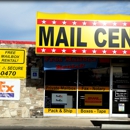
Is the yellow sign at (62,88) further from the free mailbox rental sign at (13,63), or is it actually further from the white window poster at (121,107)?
the white window poster at (121,107)

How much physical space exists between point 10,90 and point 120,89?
4.86 m

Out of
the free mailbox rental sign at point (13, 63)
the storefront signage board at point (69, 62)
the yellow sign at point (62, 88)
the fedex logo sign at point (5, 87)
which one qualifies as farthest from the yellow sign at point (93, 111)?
the fedex logo sign at point (5, 87)

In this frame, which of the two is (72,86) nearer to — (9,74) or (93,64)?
(93,64)

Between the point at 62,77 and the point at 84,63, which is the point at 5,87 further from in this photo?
the point at 84,63

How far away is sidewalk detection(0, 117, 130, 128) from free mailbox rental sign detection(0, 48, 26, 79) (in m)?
1.92

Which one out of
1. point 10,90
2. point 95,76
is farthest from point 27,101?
point 95,76

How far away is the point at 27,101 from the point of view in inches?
495

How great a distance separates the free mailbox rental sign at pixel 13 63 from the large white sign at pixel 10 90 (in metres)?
0.22

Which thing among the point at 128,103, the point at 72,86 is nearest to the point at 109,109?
the point at 128,103

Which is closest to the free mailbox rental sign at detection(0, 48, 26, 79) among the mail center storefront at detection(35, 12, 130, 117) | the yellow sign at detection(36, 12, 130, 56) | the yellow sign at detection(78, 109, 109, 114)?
the mail center storefront at detection(35, 12, 130, 117)

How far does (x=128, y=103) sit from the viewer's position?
12922mm

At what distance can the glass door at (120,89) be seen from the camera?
506 inches

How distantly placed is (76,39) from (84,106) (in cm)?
319

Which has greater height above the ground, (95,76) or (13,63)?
(13,63)
